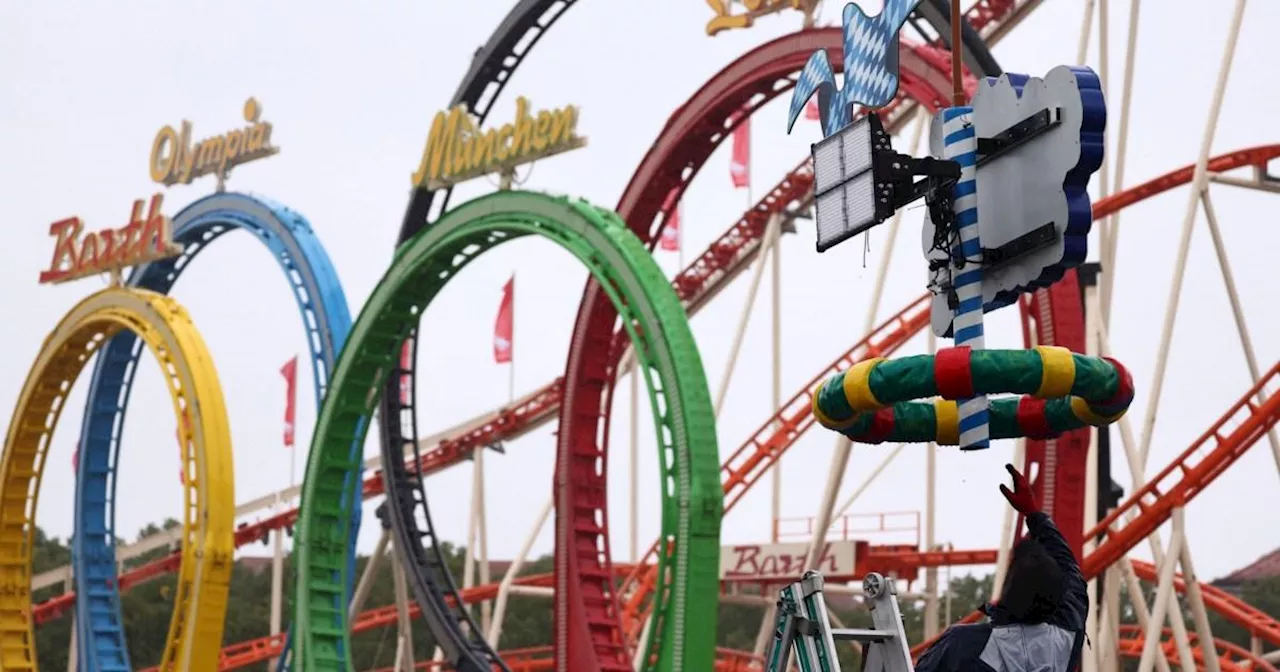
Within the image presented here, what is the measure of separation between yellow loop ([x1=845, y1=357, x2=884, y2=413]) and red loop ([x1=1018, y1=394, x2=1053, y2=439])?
61cm

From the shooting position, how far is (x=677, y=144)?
15742 millimetres

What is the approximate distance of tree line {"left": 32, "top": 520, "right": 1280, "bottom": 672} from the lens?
116 feet

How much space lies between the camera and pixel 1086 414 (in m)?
6.69

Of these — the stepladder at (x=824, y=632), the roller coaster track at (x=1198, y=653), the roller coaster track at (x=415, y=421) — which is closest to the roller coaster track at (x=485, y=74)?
the roller coaster track at (x=415, y=421)

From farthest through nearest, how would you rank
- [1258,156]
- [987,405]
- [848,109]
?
[1258,156], [848,109], [987,405]

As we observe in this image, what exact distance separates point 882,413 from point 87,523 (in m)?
16.4

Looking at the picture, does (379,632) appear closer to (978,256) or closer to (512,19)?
(512,19)

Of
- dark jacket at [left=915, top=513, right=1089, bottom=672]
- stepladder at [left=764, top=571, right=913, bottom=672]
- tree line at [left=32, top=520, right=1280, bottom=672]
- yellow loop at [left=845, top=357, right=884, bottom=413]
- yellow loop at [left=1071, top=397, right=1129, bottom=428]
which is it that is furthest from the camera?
tree line at [left=32, top=520, right=1280, bottom=672]

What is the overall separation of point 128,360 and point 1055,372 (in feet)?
56.3

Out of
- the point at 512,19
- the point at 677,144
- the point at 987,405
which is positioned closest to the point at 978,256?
the point at 987,405

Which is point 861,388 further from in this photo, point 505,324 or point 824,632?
point 505,324

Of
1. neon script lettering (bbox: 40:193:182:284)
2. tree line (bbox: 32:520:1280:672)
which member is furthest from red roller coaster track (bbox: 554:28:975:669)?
tree line (bbox: 32:520:1280:672)

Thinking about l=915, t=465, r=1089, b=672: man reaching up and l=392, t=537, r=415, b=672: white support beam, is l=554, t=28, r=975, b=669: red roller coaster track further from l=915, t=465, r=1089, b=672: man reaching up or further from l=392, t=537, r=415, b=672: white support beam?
l=915, t=465, r=1089, b=672: man reaching up

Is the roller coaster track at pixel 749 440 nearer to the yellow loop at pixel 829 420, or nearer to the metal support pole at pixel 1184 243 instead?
the metal support pole at pixel 1184 243
